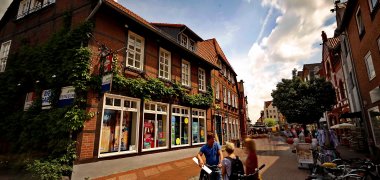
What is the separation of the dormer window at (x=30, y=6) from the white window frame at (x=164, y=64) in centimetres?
590

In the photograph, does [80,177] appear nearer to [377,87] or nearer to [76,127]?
[76,127]

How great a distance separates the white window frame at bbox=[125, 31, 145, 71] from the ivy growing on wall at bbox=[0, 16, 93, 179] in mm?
1963

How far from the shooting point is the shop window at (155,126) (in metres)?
9.68

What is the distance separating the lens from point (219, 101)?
1806 cm

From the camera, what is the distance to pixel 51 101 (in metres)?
7.62

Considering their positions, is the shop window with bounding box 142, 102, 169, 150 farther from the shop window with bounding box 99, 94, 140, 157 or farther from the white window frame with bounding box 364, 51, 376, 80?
the white window frame with bounding box 364, 51, 376, 80

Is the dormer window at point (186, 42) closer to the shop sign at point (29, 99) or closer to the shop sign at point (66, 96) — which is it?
the shop sign at point (66, 96)

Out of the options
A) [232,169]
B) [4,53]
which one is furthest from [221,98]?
[4,53]

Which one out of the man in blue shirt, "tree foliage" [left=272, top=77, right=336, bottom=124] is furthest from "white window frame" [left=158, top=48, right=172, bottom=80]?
"tree foliage" [left=272, top=77, right=336, bottom=124]

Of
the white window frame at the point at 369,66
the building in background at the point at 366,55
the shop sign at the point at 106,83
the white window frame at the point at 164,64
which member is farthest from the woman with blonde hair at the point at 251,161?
the white window frame at the point at 369,66

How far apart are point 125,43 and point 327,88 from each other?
62.0 feet

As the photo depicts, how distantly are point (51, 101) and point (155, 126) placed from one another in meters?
4.57

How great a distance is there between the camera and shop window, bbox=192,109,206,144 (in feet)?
42.9

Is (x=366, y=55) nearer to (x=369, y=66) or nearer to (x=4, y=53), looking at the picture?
(x=369, y=66)
